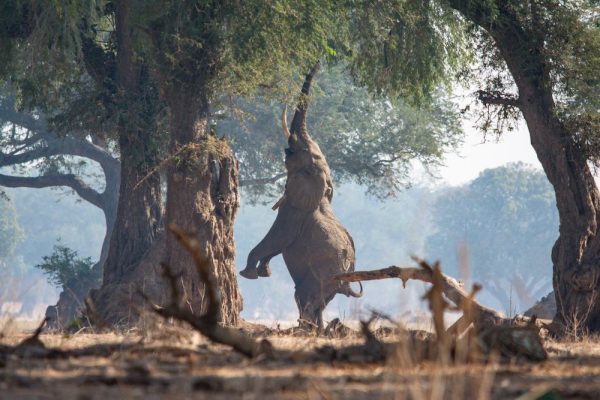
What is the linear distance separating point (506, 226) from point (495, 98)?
5655 cm

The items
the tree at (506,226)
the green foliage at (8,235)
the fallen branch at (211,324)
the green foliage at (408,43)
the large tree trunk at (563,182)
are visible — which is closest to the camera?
the fallen branch at (211,324)

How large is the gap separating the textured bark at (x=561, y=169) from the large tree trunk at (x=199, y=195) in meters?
4.45

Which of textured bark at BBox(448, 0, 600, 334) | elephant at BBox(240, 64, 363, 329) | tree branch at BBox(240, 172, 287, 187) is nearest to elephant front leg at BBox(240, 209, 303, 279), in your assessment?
elephant at BBox(240, 64, 363, 329)

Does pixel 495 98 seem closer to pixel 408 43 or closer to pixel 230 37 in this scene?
pixel 408 43

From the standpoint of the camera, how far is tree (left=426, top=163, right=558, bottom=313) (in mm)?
69938

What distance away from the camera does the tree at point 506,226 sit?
69938mm

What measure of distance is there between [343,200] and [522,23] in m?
105

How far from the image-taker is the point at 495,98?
15891mm

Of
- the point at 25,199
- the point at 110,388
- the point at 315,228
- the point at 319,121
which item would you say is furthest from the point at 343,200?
the point at 110,388

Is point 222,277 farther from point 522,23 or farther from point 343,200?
point 343,200

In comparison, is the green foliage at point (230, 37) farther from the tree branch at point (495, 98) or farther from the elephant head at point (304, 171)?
the elephant head at point (304, 171)

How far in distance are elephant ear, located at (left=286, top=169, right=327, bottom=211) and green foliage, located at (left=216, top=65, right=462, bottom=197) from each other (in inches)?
374

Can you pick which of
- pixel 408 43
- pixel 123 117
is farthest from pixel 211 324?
pixel 123 117

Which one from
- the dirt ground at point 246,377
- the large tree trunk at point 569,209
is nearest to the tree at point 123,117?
the large tree trunk at point 569,209
